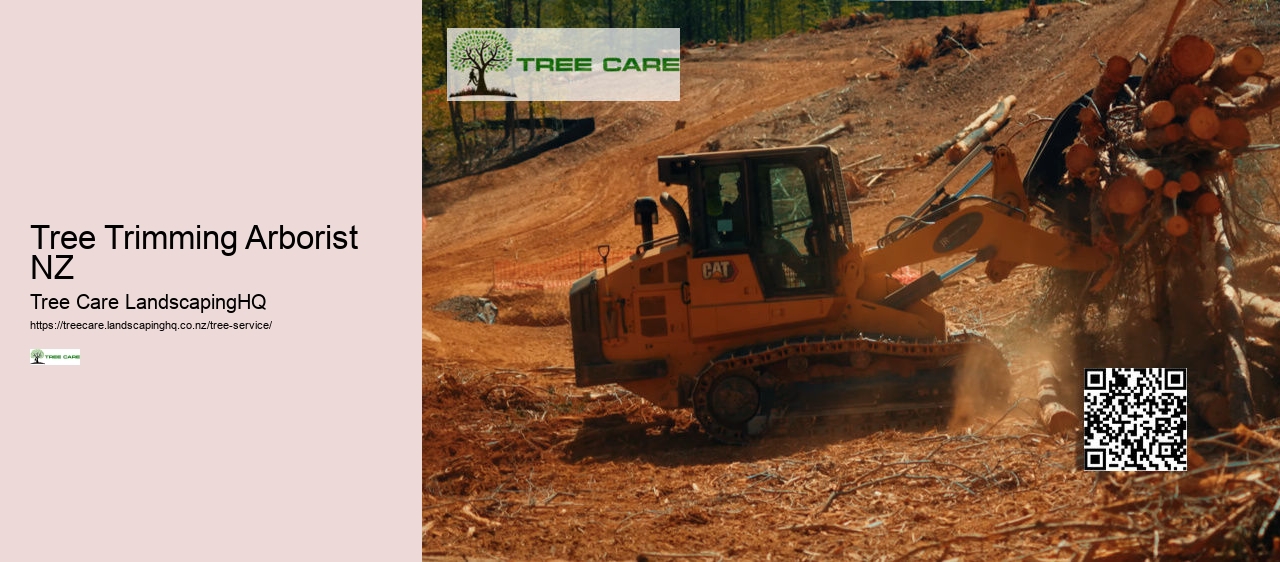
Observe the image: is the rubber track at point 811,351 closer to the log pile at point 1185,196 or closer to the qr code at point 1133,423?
the log pile at point 1185,196

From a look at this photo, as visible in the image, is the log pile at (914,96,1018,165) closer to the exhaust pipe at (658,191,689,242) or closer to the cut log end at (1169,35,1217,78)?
the exhaust pipe at (658,191,689,242)

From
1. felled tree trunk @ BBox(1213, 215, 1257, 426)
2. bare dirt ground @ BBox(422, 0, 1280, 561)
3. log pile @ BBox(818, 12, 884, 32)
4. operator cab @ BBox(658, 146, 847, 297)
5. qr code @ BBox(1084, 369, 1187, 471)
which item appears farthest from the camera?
log pile @ BBox(818, 12, 884, 32)

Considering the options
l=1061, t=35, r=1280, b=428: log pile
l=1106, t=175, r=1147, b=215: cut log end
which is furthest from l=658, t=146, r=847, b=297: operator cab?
l=1106, t=175, r=1147, b=215: cut log end

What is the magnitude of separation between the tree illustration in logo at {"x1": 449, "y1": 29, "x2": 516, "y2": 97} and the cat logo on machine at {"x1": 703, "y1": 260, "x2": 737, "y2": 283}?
29550 mm

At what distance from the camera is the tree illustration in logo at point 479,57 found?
3988cm

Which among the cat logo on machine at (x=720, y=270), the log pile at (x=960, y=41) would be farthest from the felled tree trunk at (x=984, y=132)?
the cat logo on machine at (x=720, y=270)

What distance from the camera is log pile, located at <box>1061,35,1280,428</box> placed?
9.43 m

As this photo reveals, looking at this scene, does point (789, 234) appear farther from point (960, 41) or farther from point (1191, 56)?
point (960, 41)

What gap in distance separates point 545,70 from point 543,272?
2081 cm

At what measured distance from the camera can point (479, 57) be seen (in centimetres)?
4119

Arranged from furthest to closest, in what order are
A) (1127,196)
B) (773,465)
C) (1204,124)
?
(773,465)
(1127,196)
(1204,124)

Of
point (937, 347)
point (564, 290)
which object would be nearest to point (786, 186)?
point (937, 347)

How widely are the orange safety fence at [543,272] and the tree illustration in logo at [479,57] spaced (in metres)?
14.0

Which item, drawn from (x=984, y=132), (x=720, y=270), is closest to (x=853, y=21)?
(x=984, y=132)
